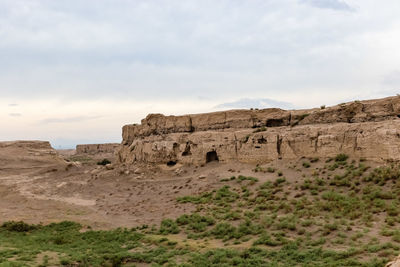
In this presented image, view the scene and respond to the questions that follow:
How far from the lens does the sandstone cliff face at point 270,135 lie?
16.8 meters

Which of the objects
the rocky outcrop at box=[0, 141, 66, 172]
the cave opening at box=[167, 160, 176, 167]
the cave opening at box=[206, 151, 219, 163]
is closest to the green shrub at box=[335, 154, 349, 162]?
the cave opening at box=[206, 151, 219, 163]

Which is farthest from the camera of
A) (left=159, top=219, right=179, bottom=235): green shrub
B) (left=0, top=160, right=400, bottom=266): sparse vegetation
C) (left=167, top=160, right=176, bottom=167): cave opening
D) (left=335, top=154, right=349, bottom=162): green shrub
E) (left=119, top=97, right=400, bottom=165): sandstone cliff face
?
(left=167, top=160, right=176, bottom=167): cave opening

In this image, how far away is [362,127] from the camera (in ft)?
56.6

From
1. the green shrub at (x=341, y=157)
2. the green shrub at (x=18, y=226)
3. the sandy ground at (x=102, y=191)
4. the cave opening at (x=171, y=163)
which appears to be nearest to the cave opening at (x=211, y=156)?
the sandy ground at (x=102, y=191)

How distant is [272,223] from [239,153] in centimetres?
1000

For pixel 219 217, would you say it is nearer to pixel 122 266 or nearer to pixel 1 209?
pixel 122 266

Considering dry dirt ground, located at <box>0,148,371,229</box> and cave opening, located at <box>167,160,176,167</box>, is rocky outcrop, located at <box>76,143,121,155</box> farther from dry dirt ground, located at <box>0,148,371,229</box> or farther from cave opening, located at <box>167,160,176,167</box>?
cave opening, located at <box>167,160,176,167</box>

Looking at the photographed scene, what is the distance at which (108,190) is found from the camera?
81.7 feet

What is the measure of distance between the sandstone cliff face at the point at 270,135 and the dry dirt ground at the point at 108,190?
1.02 metres

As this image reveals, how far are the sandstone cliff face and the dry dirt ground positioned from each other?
3.35 ft

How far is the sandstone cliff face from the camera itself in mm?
16844

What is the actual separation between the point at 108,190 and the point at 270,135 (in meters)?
13.0

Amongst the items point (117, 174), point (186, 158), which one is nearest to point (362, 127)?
point (186, 158)

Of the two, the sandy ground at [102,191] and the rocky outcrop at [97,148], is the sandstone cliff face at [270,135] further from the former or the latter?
the rocky outcrop at [97,148]
